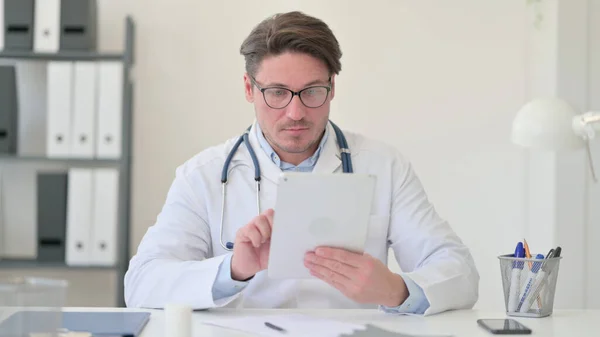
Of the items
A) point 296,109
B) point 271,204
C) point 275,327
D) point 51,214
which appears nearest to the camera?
point 275,327

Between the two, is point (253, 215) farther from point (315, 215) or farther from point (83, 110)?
point (83, 110)

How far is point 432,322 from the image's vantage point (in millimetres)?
1608

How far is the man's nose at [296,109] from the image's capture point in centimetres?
194

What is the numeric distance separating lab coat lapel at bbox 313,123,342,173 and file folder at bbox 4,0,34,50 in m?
1.60

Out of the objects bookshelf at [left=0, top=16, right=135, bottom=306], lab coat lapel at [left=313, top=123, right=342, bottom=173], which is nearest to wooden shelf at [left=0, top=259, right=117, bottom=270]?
bookshelf at [left=0, top=16, right=135, bottom=306]

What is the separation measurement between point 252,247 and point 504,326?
0.52 m

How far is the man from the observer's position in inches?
68.9

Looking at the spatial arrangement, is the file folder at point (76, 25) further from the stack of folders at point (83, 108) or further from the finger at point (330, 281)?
the finger at point (330, 281)

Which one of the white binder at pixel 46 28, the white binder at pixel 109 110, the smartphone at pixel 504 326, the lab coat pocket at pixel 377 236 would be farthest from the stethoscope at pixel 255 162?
the white binder at pixel 46 28

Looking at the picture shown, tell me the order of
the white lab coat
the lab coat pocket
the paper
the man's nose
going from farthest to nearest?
the lab coat pocket, the man's nose, the white lab coat, the paper

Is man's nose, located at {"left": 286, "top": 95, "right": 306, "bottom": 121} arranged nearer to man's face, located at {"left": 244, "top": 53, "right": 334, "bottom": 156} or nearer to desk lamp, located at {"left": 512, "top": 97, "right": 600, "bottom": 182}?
man's face, located at {"left": 244, "top": 53, "right": 334, "bottom": 156}

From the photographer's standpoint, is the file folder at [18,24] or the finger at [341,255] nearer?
the finger at [341,255]

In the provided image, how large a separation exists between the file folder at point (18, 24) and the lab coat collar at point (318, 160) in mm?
1467

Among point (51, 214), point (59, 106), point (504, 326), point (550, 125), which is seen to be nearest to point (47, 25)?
point (59, 106)
